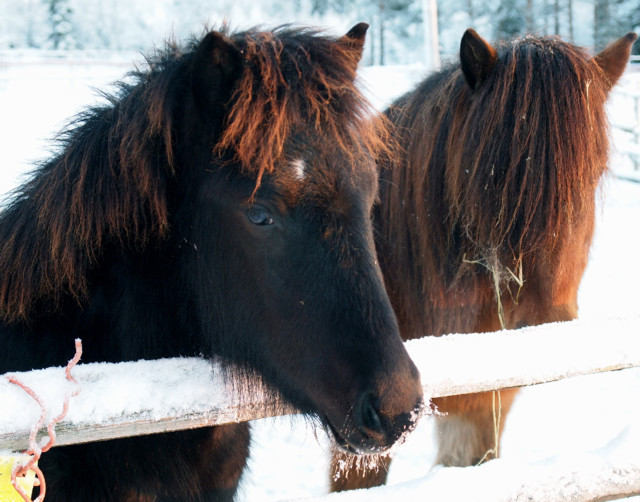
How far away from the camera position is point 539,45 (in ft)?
8.57

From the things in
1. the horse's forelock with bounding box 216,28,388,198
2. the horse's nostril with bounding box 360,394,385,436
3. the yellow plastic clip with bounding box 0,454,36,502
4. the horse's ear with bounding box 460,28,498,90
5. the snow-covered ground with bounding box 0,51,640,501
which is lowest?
the snow-covered ground with bounding box 0,51,640,501

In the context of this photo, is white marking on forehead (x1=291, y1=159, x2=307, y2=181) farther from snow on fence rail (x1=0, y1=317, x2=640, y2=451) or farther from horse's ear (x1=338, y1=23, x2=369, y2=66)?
snow on fence rail (x1=0, y1=317, x2=640, y2=451)

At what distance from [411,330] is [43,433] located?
6.40ft

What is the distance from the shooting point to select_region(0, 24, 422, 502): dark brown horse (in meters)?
1.58

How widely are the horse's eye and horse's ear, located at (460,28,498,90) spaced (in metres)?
1.43

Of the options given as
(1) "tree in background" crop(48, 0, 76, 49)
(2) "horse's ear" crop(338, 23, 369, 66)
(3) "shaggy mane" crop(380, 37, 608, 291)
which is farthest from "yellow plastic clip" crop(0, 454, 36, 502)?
(1) "tree in background" crop(48, 0, 76, 49)

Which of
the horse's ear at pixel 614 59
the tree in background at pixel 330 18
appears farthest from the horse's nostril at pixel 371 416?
the tree in background at pixel 330 18

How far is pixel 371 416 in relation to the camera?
146cm

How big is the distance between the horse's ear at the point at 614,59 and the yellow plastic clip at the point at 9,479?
2912 mm

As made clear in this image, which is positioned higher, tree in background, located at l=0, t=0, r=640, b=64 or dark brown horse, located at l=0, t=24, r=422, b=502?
tree in background, located at l=0, t=0, r=640, b=64

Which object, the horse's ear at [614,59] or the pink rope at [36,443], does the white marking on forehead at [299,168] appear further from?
the horse's ear at [614,59]

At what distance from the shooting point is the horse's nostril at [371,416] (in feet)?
4.75

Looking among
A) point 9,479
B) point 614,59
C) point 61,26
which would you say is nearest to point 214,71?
point 9,479

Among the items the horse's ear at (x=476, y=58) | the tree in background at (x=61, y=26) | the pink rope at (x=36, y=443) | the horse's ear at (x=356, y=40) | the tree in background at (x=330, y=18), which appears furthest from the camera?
the tree in background at (x=330, y=18)
